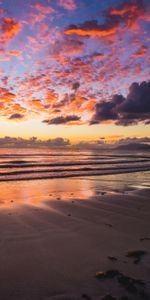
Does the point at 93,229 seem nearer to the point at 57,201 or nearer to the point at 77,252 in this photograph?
the point at 77,252

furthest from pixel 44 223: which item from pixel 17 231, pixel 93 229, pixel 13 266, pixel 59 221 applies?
pixel 13 266

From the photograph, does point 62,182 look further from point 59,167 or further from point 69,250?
point 59,167

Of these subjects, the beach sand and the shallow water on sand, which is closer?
the beach sand

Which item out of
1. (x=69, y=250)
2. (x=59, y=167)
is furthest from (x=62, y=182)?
(x=59, y=167)

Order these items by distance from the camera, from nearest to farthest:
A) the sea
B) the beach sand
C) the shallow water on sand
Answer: the beach sand, the sea, the shallow water on sand

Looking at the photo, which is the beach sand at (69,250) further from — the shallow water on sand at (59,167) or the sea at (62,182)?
the shallow water on sand at (59,167)

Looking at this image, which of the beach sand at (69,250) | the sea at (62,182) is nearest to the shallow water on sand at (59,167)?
the sea at (62,182)

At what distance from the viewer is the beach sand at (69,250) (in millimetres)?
4086

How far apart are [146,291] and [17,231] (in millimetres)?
4042

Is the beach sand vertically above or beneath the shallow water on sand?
above

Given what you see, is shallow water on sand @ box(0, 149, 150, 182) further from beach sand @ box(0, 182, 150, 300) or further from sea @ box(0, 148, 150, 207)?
beach sand @ box(0, 182, 150, 300)

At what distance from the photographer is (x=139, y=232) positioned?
7051mm

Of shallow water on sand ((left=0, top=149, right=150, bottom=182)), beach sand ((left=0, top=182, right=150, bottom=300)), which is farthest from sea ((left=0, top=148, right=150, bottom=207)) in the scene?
beach sand ((left=0, top=182, right=150, bottom=300))

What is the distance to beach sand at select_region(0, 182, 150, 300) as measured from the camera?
13.4 ft
